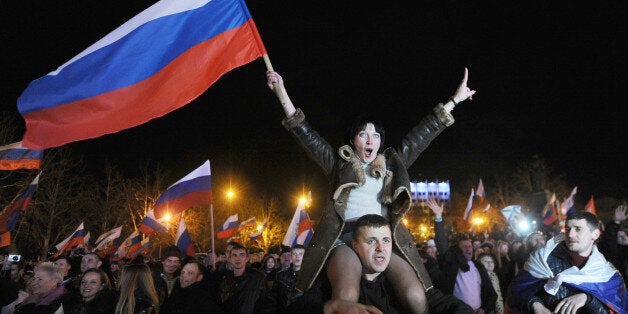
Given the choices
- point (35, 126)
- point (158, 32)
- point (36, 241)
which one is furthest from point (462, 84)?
point (36, 241)

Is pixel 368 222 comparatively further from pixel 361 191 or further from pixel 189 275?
pixel 189 275

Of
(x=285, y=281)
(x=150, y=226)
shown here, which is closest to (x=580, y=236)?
(x=285, y=281)

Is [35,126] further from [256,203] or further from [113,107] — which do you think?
[256,203]

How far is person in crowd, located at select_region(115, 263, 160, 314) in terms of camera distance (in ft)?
19.4

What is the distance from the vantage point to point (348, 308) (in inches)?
87.4

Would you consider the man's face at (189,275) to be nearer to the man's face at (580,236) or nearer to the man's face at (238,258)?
the man's face at (238,258)

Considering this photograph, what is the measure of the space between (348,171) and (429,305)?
3.98 ft

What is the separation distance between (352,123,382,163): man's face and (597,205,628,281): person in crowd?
4644 mm

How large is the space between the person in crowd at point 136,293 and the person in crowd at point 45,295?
2.26 ft

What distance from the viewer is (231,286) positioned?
823cm

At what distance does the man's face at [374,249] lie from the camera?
3.39 metres

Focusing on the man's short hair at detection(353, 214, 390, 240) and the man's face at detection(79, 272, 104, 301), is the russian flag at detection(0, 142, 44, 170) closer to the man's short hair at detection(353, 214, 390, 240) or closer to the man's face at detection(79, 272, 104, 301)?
the man's face at detection(79, 272, 104, 301)

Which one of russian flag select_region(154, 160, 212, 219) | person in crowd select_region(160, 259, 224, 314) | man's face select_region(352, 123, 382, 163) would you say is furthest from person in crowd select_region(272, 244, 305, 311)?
russian flag select_region(154, 160, 212, 219)

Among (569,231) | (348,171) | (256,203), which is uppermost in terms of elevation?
(256,203)
